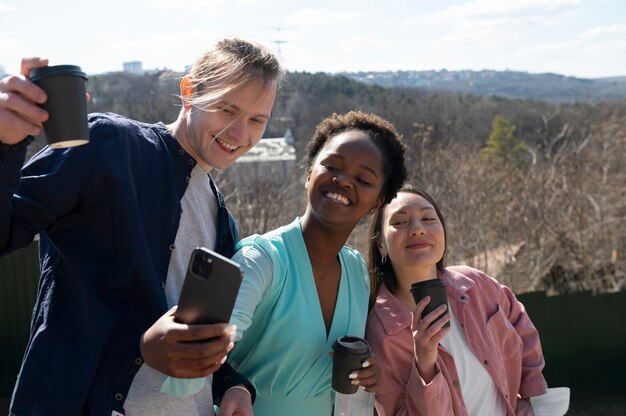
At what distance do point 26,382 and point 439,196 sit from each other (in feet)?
32.7

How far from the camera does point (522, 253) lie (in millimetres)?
11406

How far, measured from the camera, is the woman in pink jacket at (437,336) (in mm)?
2609

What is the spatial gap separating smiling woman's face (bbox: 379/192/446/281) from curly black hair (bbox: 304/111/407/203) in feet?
0.53

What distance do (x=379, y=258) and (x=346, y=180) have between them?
2.23 feet

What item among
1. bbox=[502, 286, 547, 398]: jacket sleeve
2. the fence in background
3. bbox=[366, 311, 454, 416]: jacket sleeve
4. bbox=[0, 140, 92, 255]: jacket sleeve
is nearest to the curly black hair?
bbox=[366, 311, 454, 416]: jacket sleeve

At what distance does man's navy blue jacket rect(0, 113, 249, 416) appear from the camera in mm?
1771

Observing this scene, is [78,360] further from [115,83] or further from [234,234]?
[115,83]

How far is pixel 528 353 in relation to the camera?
9.91ft

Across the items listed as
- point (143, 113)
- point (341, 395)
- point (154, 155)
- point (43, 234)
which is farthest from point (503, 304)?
point (143, 113)

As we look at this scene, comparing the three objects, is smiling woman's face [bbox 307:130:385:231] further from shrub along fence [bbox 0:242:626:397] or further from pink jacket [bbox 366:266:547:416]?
shrub along fence [bbox 0:242:626:397]

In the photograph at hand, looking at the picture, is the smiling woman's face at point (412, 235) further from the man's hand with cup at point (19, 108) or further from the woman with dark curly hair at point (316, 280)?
the man's hand with cup at point (19, 108)

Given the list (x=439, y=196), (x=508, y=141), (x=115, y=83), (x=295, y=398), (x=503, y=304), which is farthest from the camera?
(x=508, y=141)

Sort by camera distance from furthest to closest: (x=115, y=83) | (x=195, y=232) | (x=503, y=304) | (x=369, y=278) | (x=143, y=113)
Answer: (x=115, y=83), (x=143, y=113), (x=503, y=304), (x=369, y=278), (x=195, y=232)

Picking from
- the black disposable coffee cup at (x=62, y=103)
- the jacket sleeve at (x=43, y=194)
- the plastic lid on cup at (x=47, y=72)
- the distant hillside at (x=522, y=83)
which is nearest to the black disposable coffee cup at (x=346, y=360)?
the jacket sleeve at (x=43, y=194)
